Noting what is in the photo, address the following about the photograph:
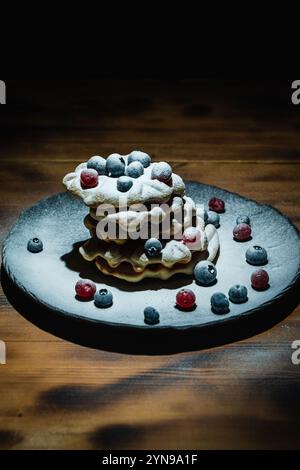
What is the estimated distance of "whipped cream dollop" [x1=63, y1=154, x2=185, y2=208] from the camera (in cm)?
282

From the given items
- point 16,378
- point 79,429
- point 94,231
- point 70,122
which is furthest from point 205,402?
point 70,122

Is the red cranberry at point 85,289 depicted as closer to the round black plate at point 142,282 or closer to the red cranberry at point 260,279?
the round black plate at point 142,282

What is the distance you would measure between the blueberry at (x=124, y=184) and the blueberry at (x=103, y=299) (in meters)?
0.34

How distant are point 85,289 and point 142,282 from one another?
22 centimetres

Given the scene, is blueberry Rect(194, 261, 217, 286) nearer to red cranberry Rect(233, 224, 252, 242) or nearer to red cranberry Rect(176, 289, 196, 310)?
red cranberry Rect(176, 289, 196, 310)

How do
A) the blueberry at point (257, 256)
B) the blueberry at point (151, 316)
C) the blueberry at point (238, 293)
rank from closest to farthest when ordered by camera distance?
1. the blueberry at point (151, 316)
2. the blueberry at point (238, 293)
3. the blueberry at point (257, 256)

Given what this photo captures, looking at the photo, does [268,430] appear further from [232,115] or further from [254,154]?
[232,115]

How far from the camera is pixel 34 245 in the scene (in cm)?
300

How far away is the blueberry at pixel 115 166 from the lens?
2865mm

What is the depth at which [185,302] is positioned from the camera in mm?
2699

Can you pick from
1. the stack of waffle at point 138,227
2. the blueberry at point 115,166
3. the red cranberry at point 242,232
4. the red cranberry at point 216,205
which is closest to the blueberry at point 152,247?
the stack of waffle at point 138,227

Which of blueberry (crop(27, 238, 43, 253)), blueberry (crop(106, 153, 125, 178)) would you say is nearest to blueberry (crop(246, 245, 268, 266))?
blueberry (crop(106, 153, 125, 178))

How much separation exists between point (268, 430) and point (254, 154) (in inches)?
67.5

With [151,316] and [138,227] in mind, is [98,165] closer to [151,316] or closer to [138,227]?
[138,227]
